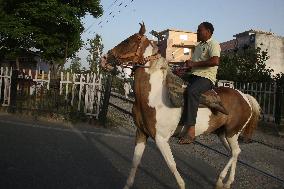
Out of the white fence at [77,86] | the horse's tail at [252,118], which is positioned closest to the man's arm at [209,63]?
the horse's tail at [252,118]

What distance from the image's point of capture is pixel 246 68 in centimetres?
3131

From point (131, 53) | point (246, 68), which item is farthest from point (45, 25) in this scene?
point (131, 53)

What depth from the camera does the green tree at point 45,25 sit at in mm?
23969

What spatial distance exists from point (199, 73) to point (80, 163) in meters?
3.03

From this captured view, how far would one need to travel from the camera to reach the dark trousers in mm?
5871

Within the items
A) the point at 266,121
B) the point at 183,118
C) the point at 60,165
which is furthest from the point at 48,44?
the point at 183,118

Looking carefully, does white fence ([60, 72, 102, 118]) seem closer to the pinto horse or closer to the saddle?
the saddle

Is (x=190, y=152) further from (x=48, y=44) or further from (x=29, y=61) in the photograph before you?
(x=29, y=61)

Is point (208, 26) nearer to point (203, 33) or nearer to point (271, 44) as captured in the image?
point (203, 33)

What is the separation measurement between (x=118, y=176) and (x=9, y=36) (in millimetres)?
20339

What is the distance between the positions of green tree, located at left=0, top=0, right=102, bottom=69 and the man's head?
19333 millimetres

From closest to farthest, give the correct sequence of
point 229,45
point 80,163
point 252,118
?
1. point 252,118
2. point 80,163
3. point 229,45

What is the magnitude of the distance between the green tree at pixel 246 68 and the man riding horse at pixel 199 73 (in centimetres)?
2384

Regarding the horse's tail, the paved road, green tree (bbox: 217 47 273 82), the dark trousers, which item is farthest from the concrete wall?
the dark trousers
